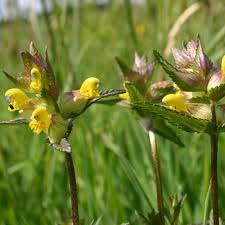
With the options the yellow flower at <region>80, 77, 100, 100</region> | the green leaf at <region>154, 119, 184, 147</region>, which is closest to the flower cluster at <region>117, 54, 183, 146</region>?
the green leaf at <region>154, 119, 184, 147</region>

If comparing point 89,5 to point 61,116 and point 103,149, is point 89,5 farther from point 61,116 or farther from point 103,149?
point 61,116

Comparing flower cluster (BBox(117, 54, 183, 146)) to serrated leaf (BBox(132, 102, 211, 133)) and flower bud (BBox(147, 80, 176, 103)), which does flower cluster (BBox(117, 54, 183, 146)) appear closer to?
flower bud (BBox(147, 80, 176, 103))

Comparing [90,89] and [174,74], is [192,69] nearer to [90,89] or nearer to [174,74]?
[174,74]

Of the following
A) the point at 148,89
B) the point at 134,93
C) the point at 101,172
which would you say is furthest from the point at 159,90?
the point at 101,172

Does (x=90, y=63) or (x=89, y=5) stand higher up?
(x=89, y=5)

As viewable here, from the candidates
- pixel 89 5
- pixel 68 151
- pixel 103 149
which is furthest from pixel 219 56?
pixel 89 5

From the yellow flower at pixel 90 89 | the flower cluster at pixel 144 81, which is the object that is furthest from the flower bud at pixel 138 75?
the yellow flower at pixel 90 89

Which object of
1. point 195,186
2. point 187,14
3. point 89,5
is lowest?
point 195,186
